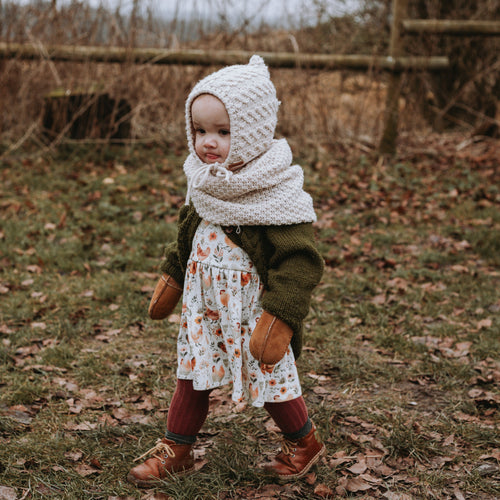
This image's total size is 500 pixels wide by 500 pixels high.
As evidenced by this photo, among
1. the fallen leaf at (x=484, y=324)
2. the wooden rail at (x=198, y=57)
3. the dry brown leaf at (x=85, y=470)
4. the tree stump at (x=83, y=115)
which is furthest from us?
A: the tree stump at (x=83, y=115)

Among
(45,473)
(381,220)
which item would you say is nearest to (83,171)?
(381,220)

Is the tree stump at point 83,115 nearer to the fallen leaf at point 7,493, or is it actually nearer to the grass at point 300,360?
the grass at point 300,360

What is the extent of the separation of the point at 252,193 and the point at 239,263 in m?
0.27

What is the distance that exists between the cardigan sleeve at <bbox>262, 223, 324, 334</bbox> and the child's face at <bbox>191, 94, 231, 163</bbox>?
35 centimetres

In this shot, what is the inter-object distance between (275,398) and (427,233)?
12.7 feet

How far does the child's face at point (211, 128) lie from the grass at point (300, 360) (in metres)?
1.34

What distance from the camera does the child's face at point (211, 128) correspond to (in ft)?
7.17

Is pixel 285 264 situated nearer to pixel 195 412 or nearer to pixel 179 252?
pixel 179 252

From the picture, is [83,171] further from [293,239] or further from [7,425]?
[293,239]

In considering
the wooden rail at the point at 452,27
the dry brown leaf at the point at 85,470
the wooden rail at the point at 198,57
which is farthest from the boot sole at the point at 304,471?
the wooden rail at the point at 452,27

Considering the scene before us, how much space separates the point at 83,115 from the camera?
749cm

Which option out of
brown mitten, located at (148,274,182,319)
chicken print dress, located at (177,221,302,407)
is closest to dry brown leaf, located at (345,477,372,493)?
chicken print dress, located at (177,221,302,407)

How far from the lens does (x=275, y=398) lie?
A: 237cm

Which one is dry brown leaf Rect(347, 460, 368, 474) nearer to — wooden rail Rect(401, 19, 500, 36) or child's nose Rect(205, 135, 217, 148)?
child's nose Rect(205, 135, 217, 148)
